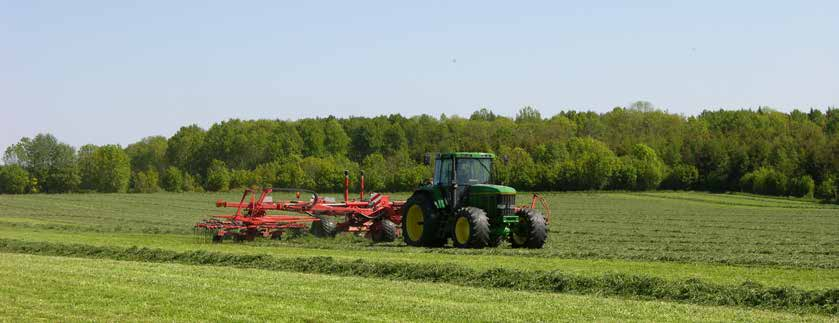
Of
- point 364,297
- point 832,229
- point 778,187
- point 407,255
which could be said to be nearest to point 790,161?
point 778,187

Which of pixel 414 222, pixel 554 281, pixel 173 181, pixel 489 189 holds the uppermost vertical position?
pixel 173 181

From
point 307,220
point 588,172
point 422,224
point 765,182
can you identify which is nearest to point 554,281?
point 422,224

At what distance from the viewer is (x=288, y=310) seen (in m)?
11.1

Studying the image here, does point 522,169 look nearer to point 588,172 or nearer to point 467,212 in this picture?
point 588,172

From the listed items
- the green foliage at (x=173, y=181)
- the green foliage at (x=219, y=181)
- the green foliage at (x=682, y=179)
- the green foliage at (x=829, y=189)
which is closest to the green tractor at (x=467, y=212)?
the green foliage at (x=829, y=189)

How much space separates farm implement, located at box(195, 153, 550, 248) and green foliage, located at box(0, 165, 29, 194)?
278ft

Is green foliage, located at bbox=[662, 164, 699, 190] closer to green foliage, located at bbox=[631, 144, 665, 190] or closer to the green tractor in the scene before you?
green foliage, located at bbox=[631, 144, 665, 190]

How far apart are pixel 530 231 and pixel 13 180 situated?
9276 cm

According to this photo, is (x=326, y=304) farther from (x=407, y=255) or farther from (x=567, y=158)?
(x=567, y=158)

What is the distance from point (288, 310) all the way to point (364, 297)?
4.67ft

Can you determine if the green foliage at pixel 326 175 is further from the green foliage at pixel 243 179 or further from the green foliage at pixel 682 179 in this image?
the green foliage at pixel 682 179

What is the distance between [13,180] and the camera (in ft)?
338

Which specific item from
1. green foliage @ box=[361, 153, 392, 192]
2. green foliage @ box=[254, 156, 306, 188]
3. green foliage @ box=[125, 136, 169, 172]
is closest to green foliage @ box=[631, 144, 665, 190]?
green foliage @ box=[361, 153, 392, 192]

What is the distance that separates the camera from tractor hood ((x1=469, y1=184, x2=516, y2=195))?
21.6 m
